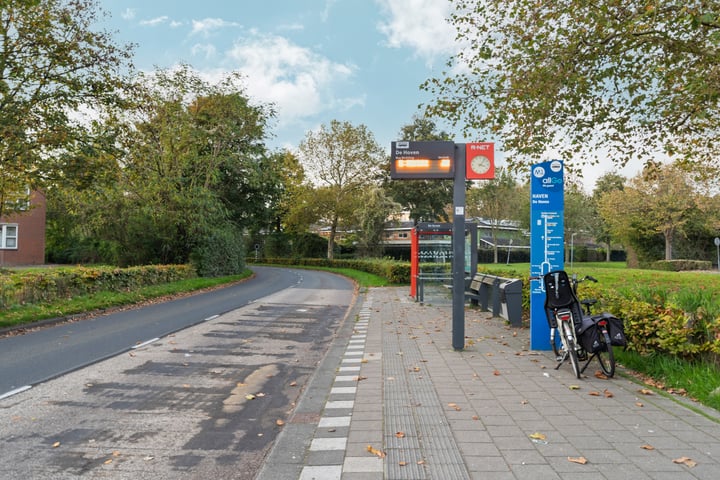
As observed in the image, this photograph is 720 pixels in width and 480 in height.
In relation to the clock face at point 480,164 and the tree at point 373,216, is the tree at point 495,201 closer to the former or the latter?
the tree at point 373,216

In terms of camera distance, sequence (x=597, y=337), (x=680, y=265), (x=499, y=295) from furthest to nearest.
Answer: (x=680, y=265)
(x=499, y=295)
(x=597, y=337)

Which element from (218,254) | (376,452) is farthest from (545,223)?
(218,254)

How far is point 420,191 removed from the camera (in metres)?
46.1

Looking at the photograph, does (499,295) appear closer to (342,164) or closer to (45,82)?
(45,82)

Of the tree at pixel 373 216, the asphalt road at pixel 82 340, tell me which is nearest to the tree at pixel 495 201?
the tree at pixel 373 216

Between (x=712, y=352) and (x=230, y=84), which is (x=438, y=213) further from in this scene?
(x=712, y=352)

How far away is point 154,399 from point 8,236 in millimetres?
40904

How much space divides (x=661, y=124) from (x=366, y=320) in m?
7.63

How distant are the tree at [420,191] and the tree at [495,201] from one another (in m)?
10.9

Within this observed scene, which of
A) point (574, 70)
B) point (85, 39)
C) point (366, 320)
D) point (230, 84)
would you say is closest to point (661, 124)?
point (574, 70)

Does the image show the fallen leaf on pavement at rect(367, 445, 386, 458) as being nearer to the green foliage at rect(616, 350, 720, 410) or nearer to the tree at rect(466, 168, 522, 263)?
the green foliage at rect(616, 350, 720, 410)

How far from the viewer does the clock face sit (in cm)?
788

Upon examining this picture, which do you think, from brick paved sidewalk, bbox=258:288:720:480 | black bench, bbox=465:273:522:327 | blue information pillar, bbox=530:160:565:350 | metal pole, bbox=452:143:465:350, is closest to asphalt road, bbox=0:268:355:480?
brick paved sidewalk, bbox=258:288:720:480

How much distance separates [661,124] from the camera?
10109 millimetres
